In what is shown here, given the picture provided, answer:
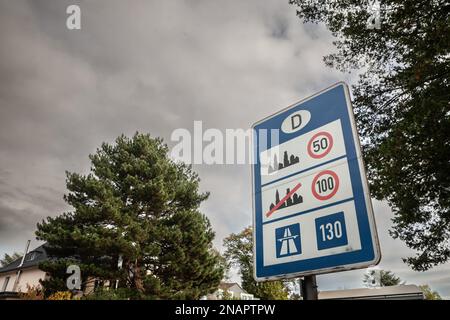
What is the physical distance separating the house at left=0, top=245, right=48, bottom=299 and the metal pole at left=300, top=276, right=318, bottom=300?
34.2 m

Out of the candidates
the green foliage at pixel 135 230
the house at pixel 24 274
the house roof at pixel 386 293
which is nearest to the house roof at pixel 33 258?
the house at pixel 24 274

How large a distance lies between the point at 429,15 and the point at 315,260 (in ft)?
20.8

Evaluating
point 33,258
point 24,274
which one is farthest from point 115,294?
point 33,258

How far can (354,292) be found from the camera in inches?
799

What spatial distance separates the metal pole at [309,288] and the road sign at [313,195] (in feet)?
0.22

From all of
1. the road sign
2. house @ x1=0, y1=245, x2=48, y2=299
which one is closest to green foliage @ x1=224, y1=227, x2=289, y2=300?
house @ x1=0, y1=245, x2=48, y2=299

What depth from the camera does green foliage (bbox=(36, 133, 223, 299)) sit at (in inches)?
640

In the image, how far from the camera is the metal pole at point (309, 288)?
1.55 meters

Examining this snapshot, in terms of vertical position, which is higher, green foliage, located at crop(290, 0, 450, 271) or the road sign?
green foliage, located at crop(290, 0, 450, 271)

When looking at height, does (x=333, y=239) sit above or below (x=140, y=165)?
below

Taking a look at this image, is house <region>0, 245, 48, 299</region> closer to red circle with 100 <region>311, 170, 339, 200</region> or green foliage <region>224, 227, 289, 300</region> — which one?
green foliage <region>224, 227, 289, 300</region>

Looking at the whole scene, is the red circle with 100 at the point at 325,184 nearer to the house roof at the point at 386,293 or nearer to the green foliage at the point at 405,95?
the green foliage at the point at 405,95
